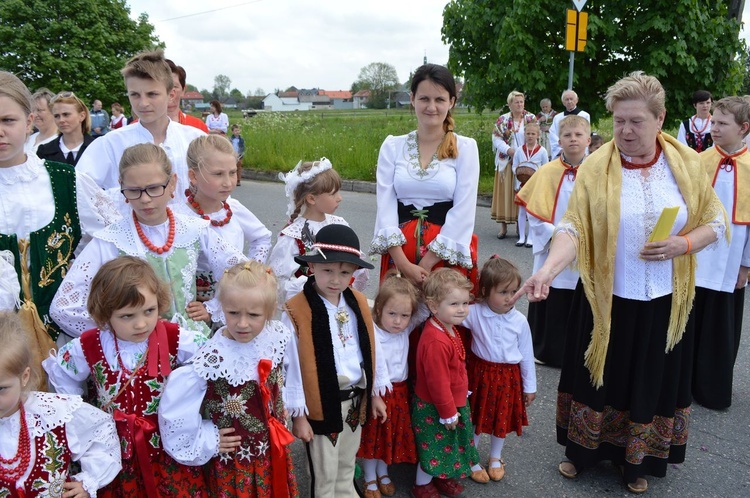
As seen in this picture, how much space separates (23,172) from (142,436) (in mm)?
1240

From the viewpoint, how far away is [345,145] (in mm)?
16359

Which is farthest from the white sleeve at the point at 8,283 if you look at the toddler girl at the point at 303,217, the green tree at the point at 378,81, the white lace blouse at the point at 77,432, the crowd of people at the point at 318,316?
the green tree at the point at 378,81

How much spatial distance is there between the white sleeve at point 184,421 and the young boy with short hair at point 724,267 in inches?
131

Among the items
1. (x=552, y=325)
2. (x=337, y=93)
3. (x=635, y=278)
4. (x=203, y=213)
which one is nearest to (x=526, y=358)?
(x=635, y=278)

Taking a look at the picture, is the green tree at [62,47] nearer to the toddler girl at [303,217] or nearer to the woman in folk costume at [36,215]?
the toddler girl at [303,217]

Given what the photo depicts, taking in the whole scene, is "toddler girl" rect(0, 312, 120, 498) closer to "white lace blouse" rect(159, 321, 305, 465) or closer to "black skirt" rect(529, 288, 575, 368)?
"white lace blouse" rect(159, 321, 305, 465)

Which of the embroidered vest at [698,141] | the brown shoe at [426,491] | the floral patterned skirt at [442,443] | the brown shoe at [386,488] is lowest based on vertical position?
the brown shoe at [386,488]

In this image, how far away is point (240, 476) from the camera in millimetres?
2488

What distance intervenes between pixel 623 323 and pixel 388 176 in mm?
1497

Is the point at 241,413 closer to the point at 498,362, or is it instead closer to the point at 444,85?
the point at 498,362

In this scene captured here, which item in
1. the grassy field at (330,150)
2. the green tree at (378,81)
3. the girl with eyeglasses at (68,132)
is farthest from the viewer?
the green tree at (378,81)

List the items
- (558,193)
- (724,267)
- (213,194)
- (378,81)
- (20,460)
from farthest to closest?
(378,81), (558,193), (724,267), (213,194), (20,460)

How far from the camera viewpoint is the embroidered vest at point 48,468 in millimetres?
2104

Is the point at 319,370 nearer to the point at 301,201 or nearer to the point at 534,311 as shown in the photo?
the point at 301,201
